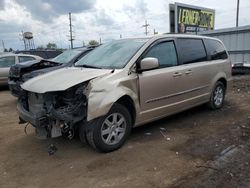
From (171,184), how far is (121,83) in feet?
5.93

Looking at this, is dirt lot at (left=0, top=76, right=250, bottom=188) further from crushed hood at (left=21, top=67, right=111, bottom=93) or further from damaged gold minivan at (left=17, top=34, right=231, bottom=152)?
crushed hood at (left=21, top=67, right=111, bottom=93)

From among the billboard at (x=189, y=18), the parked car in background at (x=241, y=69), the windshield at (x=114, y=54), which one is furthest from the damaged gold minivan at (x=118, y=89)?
the billboard at (x=189, y=18)

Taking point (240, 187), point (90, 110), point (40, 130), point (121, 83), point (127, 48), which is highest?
point (127, 48)

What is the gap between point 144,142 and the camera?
5.22m

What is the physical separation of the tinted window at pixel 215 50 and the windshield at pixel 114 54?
216 cm

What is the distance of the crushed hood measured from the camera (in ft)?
14.8

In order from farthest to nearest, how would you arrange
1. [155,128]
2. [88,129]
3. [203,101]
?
1. [203,101]
2. [155,128]
3. [88,129]

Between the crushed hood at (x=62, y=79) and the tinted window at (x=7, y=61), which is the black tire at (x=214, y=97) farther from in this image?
the tinted window at (x=7, y=61)

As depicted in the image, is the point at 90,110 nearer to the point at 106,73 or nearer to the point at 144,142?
the point at 106,73

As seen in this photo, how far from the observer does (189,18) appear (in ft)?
92.6

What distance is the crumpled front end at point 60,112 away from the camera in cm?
442

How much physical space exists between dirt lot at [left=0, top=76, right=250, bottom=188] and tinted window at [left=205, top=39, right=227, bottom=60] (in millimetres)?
1632

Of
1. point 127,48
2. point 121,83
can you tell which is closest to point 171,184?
point 121,83

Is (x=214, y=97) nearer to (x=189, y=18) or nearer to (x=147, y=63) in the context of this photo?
(x=147, y=63)
